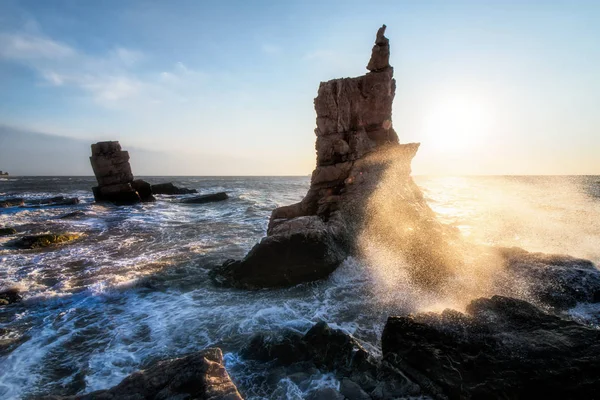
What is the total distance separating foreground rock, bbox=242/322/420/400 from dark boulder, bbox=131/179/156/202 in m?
36.6

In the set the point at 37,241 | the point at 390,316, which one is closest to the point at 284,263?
the point at 390,316

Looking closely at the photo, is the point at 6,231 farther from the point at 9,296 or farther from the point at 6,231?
the point at 9,296

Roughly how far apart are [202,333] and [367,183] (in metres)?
10.5

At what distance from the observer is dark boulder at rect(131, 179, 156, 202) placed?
3769 centimetres

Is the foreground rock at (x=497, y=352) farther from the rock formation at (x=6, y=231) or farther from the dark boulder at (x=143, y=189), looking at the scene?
the dark boulder at (x=143, y=189)

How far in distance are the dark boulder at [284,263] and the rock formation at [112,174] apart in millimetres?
30365

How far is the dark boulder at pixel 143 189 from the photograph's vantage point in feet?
124

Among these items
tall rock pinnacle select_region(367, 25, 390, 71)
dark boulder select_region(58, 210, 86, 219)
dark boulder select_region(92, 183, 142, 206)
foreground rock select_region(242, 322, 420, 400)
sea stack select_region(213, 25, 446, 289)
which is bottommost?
foreground rock select_region(242, 322, 420, 400)

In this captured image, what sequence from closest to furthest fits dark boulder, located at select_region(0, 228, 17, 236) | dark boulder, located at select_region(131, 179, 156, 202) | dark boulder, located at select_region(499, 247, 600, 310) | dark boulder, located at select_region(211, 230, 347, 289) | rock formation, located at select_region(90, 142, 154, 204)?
dark boulder, located at select_region(499, 247, 600, 310) → dark boulder, located at select_region(211, 230, 347, 289) → dark boulder, located at select_region(0, 228, 17, 236) → rock formation, located at select_region(90, 142, 154, 204) → dark boulder, located at select_region(131, 179, 156, 202)

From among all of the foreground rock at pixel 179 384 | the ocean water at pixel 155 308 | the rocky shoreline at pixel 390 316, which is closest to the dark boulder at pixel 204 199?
the rocky shoreline at pixel 390 316

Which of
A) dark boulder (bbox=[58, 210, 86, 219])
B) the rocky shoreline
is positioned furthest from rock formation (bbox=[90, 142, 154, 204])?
the rocky shoreline

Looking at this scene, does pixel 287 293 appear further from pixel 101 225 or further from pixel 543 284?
pixel 101 225

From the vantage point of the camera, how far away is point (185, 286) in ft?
36.2

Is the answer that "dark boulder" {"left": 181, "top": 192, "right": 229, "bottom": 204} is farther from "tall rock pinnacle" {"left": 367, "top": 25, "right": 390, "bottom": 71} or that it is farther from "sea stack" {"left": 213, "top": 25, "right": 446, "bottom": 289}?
"tall rock pinnacle" {"left": 367, "top": 25, "right": 390, "bottom": 71}
